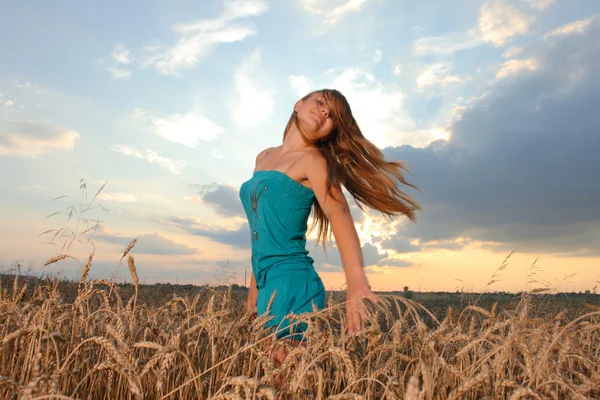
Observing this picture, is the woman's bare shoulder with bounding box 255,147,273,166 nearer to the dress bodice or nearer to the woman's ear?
the woman's ear

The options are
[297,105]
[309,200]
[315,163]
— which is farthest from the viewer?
[297,105]

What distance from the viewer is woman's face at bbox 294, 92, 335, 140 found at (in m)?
4.42

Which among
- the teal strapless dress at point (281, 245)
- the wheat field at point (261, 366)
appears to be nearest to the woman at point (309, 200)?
the teal strapless dress at point (281, 245)

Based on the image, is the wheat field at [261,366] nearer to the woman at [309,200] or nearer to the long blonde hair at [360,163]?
the woman at [309,200]

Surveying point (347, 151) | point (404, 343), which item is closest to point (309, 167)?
point (347, 151)

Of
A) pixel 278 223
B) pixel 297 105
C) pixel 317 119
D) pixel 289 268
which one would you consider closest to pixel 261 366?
pixel 289 268

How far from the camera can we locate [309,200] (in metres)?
4.14

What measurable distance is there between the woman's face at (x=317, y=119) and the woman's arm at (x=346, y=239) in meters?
0.37

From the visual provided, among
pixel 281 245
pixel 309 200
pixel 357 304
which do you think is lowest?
pixel 357 304

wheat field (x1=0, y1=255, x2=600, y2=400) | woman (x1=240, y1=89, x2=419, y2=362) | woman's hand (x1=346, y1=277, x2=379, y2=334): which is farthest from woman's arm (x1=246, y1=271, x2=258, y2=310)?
woman's hand (x1=346, y1=277, x2=379, y2=334)

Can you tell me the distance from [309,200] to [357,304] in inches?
44.3

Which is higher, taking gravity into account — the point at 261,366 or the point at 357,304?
the point at 357,304

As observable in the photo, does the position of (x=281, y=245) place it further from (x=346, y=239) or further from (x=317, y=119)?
(x=317, y=119)

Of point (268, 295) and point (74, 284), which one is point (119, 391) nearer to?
point (268, 295)
